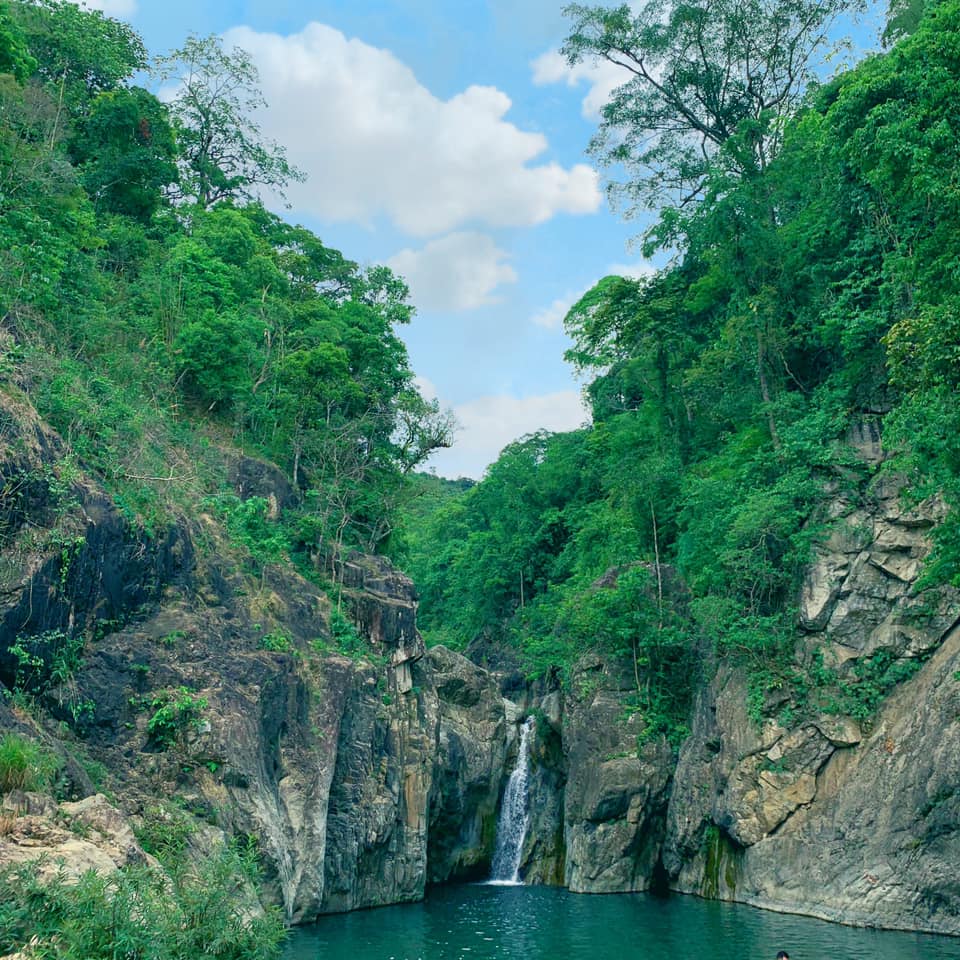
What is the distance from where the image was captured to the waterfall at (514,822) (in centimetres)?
2864

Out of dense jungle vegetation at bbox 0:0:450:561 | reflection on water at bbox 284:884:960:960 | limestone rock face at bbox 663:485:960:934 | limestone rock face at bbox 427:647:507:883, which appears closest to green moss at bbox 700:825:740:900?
limestone rock face at bbox 663:485:960:934

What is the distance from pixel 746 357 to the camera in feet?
89.2

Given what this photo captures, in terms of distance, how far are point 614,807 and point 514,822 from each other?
5.45m

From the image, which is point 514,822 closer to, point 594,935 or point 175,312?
point 594,935

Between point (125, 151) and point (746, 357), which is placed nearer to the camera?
point (746, 357)

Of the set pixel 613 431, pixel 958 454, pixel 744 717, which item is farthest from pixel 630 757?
pixel 613 431

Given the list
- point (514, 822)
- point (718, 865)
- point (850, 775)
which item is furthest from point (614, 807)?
point (850, 775)

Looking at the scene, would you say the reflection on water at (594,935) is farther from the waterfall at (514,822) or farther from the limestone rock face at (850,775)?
the waterfall at (514,822)

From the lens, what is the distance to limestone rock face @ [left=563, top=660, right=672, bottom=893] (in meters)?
25.0

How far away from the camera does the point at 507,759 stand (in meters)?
30.1

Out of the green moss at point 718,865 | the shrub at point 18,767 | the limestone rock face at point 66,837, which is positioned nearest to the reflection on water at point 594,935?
the green moss at point 718,865

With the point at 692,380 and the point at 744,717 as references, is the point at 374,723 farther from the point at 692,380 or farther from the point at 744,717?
the point at 692,380

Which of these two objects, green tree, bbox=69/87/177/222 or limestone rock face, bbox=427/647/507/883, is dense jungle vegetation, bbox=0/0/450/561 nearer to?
green tree, bbox=69/87/177/222

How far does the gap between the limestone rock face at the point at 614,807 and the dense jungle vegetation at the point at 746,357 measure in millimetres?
1228
